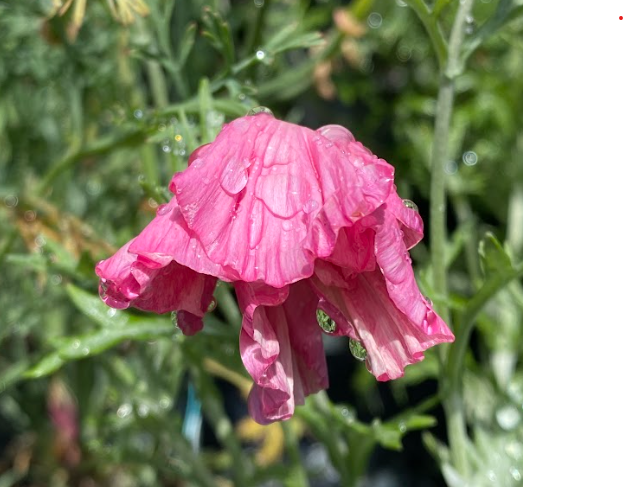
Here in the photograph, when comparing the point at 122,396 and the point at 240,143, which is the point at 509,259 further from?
the point at 122,396

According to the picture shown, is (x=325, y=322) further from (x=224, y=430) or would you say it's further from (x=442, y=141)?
(x=224, y=430)

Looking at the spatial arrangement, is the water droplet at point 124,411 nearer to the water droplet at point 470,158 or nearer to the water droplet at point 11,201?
the water droplet at point 11,201

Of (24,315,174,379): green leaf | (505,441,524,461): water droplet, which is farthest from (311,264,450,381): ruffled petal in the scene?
(505,441,524,461): water droplet

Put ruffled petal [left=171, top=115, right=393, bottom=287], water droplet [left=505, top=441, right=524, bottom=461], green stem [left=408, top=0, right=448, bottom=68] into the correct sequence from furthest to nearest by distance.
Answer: water droplet [left=505, top=441, right=524, bottom=461], green stem [left=408, top=0, right=448, bottom=68], ruffled petal [left=171, top=115, right=393, bottom=287]

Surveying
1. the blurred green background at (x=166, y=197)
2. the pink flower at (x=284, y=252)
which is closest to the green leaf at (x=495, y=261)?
the blurred green background at (x=166, y=197)

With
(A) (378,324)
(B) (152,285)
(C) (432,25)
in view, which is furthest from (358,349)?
(C) (432,25)

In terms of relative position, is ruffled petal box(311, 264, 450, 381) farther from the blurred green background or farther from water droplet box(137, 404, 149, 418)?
water droplet box(137, 404, 149, 418)
